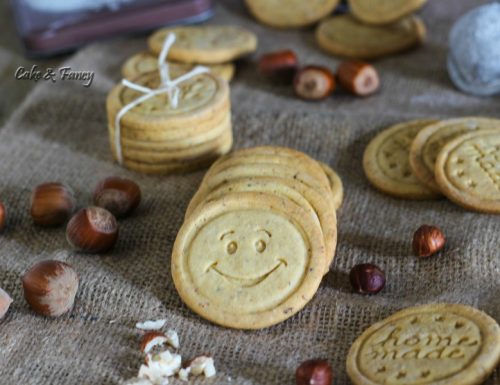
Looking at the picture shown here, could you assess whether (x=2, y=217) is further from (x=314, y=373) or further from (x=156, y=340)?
(x=314, y=373)

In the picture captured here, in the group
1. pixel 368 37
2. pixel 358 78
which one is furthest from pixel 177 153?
pixel 368 37

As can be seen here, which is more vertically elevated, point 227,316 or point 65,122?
point 227,316

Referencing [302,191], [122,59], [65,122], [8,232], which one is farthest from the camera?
[122,59]

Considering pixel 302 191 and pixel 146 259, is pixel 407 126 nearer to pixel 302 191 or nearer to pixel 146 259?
pixel 302 191

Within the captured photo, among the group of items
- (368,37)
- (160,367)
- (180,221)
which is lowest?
(368,37)

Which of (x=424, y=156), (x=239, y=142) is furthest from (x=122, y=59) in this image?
(x=424, y=156)

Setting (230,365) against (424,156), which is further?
(424,156)

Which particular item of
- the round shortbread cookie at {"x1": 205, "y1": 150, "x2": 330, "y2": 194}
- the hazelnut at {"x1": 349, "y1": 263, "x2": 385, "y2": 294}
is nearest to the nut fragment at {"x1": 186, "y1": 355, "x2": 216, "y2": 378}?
the hazelnut at {"x1": 349, "y1": 263, "x2": 385, "y2": 294}
